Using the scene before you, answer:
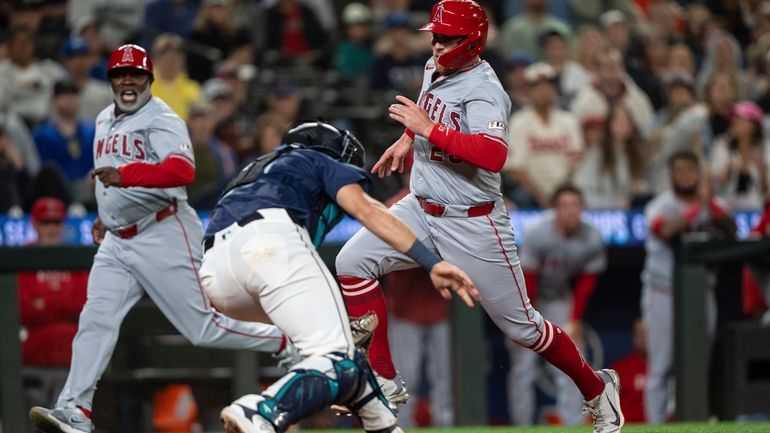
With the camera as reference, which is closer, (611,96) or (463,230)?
(463,230)

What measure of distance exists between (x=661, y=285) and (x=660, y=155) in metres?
1.80

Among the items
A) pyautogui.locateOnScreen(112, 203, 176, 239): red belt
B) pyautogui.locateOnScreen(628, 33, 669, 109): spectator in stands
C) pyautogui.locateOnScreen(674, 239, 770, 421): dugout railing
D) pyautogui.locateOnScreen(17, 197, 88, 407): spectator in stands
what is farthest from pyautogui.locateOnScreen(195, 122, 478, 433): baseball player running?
pyautogui.locateOnScreen(628, 33, 669, 109): spectator in stands

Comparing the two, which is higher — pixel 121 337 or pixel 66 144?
pixel 66 144

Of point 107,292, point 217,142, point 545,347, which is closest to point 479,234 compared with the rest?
point 545,347

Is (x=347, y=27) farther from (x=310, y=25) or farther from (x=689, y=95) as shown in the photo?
(x=689, y=95)

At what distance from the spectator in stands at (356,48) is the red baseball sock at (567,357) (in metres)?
6.61

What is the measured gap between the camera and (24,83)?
10953 mm

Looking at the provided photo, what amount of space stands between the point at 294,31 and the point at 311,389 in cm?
801

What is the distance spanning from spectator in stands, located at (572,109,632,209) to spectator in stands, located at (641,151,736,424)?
77cm

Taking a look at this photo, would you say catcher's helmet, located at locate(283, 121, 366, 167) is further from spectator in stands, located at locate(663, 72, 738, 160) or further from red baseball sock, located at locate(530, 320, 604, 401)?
spectator in stands, located at locate(663, 72, 738, 160)

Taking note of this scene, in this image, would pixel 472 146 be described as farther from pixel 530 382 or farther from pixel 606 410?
pixel 530 382

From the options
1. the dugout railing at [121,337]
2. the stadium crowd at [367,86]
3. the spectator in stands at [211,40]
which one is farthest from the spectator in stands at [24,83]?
the dugout railing at [121,337]

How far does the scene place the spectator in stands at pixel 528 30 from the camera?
12625 millimetres

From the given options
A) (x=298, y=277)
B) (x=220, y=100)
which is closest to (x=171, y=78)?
(x=220, y=100)
